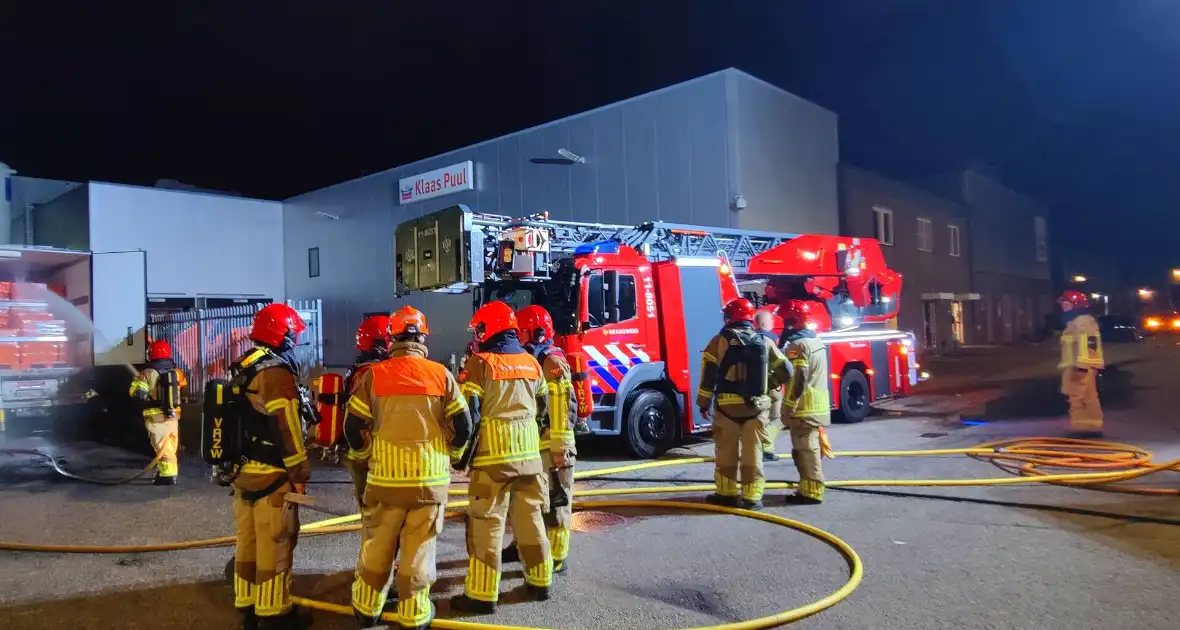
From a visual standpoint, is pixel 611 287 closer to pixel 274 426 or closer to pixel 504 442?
pixel 504 442

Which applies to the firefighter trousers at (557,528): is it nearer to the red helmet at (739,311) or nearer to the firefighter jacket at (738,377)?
the firefighter jacket at (738,377)

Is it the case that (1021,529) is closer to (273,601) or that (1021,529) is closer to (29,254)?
(273,601)

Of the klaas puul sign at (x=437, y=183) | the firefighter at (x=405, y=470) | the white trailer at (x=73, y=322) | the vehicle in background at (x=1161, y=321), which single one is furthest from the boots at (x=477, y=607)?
the vehicle in background at (x=1161, y=321)

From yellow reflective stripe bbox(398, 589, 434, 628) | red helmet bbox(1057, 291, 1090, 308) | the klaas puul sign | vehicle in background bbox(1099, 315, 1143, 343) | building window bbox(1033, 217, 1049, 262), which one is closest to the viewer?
yellow reflective stripe bbox(398, 589, 434, 628)

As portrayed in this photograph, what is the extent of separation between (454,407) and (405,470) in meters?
0.42

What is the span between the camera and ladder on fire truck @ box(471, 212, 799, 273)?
9070mm

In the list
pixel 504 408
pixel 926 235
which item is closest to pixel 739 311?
pixel 504 408

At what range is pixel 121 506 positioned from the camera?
743 centimetres

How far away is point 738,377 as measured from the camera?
6.37 m

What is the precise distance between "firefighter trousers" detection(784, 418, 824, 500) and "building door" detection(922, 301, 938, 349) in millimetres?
21368

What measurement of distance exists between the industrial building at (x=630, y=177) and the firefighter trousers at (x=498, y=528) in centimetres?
1232

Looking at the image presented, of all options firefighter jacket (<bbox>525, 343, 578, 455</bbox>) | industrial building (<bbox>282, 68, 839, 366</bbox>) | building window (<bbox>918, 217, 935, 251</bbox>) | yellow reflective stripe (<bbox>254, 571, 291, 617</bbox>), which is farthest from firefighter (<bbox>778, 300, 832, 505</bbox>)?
building window (<bbox>918, 217, 935, 251</bbox>)

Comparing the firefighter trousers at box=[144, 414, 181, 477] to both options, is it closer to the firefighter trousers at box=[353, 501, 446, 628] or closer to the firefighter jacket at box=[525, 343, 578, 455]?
the firefighter jacket at box=[525, 343, 578, 455]

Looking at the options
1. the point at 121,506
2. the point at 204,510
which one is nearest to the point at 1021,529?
the point at 204,510
